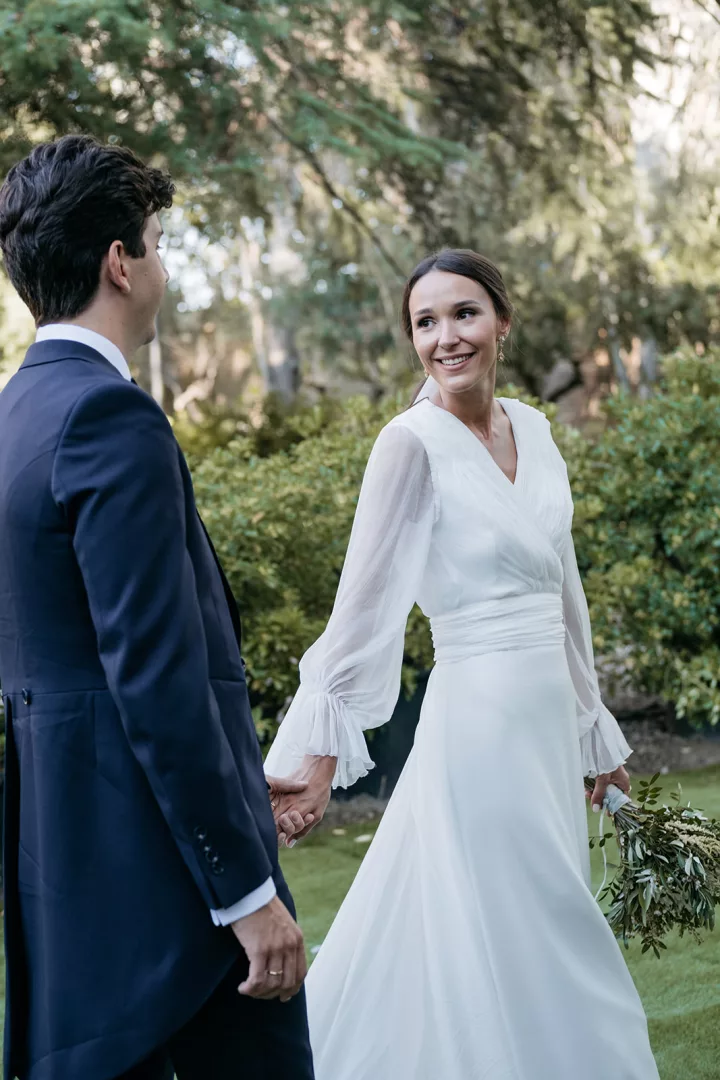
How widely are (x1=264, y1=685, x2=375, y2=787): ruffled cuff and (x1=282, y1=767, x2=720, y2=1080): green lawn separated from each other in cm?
153

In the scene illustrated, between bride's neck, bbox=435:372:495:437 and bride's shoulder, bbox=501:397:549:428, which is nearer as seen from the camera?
bride's neck, bbox=435:372:495:437

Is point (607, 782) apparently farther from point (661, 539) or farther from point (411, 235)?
point (411, 235)

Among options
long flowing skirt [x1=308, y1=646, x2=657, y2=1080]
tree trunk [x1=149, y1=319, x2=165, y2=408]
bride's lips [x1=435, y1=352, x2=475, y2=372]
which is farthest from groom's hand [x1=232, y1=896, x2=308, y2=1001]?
tree trunk [x1=149, y1=319, x2=165, y2=408]

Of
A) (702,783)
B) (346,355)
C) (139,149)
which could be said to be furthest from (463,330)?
(346,355)

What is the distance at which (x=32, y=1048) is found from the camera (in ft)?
5.80

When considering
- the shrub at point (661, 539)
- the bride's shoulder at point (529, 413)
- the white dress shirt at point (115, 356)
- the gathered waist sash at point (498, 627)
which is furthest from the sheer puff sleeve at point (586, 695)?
the shrub at point (661, 539)

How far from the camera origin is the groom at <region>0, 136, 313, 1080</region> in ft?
5.32

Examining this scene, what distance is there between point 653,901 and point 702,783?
4.48 meters

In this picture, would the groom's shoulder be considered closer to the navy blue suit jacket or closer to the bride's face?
the navy blue suit jacket

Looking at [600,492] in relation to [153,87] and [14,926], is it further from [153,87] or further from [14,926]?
[14,926]

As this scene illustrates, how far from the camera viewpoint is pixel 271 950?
1702 mm

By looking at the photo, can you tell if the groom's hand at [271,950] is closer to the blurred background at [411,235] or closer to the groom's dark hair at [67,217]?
the groom's dark hair at [67,217]

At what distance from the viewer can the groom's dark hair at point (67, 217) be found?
69.7 inches

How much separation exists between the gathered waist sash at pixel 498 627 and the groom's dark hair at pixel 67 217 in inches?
54.5
